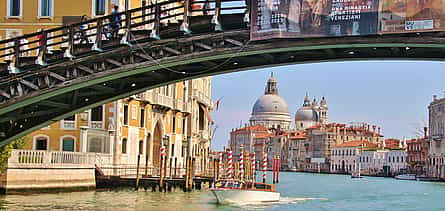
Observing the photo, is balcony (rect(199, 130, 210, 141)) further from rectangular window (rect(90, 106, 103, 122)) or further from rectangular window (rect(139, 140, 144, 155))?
rectangular window (rect(90, 106, 103, 122))

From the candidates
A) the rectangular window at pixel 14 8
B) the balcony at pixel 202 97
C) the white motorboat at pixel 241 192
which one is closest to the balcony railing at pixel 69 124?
the rectangular window at pixel 14 8

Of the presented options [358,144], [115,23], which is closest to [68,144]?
[115,23]

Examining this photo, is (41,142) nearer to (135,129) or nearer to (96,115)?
(96,115)

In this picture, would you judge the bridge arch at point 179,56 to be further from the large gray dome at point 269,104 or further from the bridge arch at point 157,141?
the large gray dome at point 269,104

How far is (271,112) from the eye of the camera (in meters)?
167

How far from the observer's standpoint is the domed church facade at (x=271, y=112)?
547 ft

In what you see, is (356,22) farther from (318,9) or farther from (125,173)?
(125,173)

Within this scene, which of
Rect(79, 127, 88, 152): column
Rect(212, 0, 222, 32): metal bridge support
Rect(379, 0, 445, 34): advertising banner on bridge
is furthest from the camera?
Rect(79, 127, 88, 152): column

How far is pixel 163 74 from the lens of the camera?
15172mm

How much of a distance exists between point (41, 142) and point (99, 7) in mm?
6161

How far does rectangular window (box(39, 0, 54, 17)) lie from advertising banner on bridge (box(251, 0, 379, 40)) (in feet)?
74.6

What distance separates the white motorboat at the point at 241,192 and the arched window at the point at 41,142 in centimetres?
802

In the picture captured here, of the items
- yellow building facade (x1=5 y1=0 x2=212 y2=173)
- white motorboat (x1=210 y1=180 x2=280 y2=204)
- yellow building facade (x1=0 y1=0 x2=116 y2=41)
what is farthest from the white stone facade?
yellow building facade (x1=0 y1=0 x2=116 y2=41)

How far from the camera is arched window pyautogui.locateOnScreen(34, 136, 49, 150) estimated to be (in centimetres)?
3478
